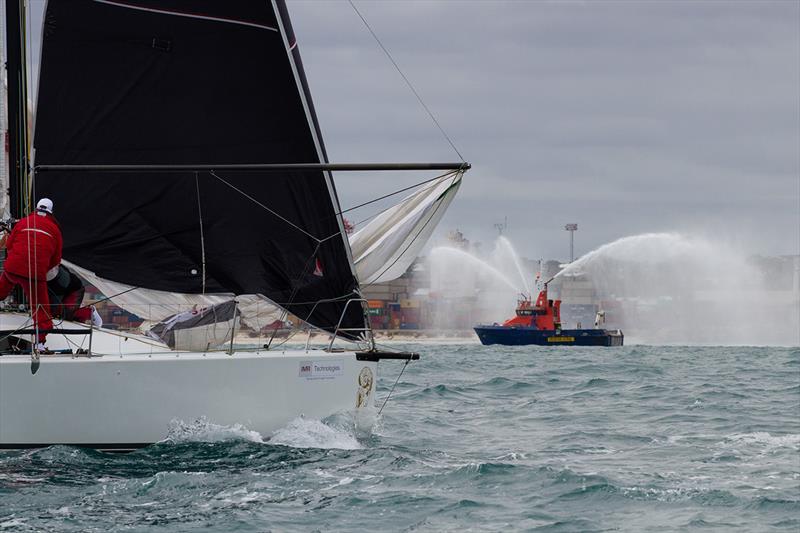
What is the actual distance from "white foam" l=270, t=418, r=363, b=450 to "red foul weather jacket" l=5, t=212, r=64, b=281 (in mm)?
2951

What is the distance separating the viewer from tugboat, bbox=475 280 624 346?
63.8 m

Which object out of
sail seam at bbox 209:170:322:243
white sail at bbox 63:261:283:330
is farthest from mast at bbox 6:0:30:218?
sail seam at bbox 209:170:322:243

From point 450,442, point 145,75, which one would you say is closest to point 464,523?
point 450,442

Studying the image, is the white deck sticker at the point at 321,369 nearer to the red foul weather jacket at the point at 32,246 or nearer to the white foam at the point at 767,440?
the red foul weather jacket at the point at 32,246

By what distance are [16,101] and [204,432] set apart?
4676mm

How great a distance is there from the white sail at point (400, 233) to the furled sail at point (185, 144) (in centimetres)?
32

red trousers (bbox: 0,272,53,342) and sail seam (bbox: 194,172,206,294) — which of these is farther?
sail seam (bbox: 194,172,206,294)

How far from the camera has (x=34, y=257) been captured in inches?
470

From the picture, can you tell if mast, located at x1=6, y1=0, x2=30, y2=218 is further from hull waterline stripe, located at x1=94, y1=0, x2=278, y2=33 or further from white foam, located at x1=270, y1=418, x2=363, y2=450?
white foam, located at x1=270, y1=418, x2=363, y2=450

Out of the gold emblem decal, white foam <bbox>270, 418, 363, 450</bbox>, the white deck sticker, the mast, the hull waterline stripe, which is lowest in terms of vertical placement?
white foam <bbox>270, 418, 363, 450</bbox>

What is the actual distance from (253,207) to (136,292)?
5.64 ft

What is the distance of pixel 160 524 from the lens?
30.0ft

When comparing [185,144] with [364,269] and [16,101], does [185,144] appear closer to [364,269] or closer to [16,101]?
[16,101]

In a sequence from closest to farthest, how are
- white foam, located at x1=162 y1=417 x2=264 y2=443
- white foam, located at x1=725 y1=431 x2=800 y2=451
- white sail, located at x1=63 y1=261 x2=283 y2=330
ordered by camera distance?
white foam, located at x1=162 y1=417 x2=264 y2=443 < white sail, located at x1=63 y1=261 x2=283 y2=330 < white foam, located at x1=725 y1=431 x2=800 y2=451
